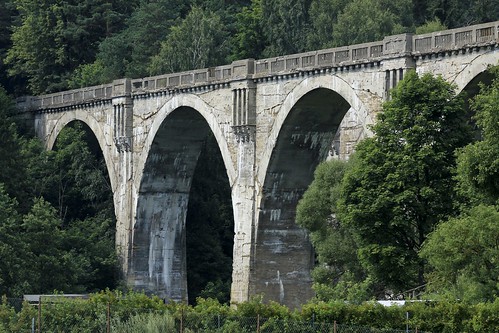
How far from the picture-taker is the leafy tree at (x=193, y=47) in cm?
8988

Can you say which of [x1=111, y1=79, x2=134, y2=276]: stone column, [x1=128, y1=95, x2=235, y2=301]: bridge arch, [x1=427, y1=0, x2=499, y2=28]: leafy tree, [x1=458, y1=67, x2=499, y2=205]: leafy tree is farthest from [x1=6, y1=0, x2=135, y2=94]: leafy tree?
[x1=458, y1=67, x2=499, y2=205]: leafy tree

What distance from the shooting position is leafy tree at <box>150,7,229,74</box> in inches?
3538

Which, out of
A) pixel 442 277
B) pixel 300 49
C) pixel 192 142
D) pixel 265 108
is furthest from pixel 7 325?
pixel 300 49

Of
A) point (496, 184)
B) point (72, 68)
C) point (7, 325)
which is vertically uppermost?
point (72, 68)

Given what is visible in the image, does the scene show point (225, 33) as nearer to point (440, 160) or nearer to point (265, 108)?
point (265, 108)

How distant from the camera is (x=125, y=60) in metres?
92.7

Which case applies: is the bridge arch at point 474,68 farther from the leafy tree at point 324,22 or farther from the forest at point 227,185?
the leafy tree at point 324,22

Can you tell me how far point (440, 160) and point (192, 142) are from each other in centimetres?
2745

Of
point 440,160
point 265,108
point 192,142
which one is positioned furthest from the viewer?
point 192,142

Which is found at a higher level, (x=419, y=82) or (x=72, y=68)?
(x=72, y=68)

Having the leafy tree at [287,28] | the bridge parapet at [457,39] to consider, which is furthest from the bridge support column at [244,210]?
the leafy tree at [287,28]

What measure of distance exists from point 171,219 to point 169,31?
2274 cm

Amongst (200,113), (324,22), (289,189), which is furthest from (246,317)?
(324,22)

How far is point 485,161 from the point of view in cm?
4450
